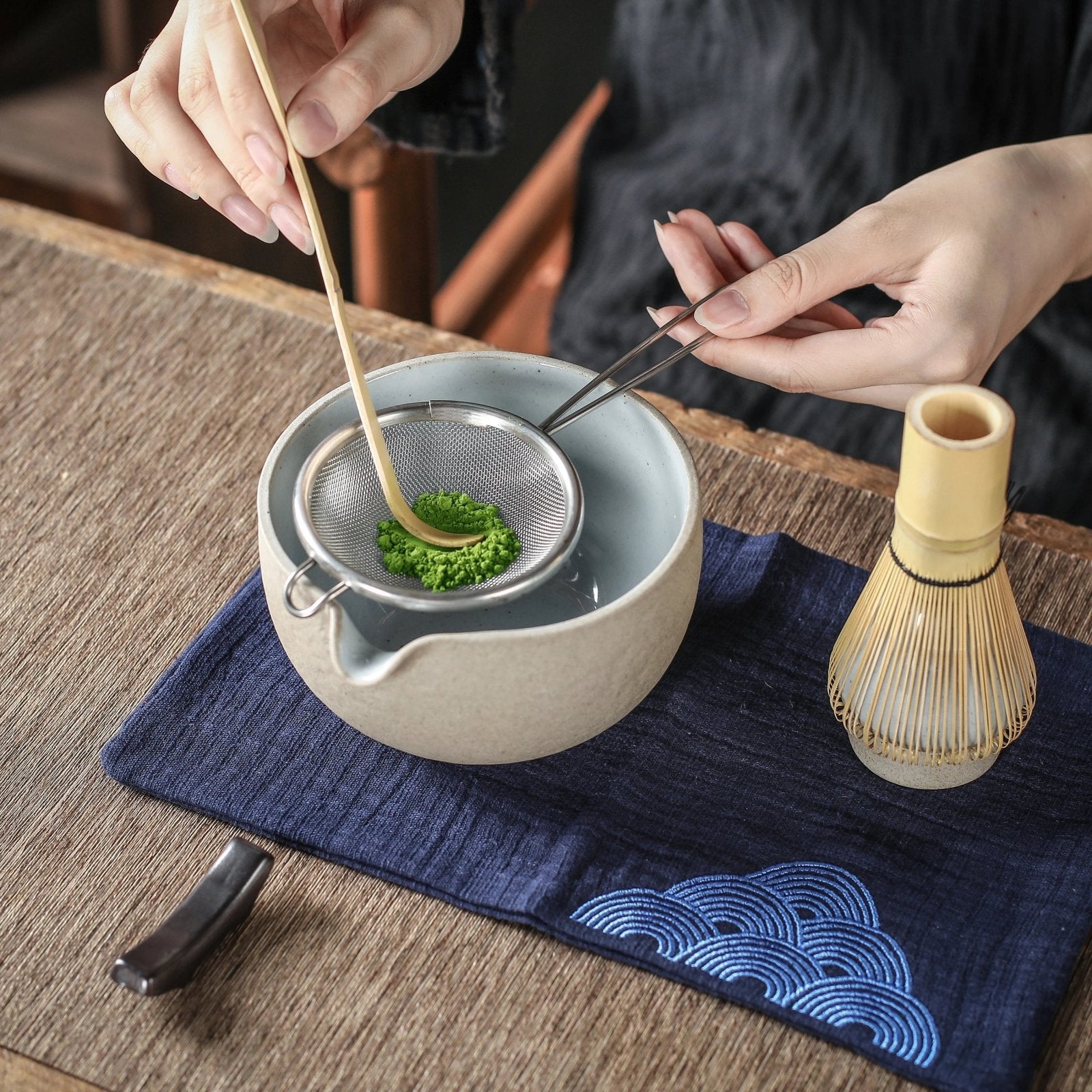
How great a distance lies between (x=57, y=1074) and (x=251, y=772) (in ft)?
0.62

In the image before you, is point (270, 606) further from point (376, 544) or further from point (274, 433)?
point (274, 433)

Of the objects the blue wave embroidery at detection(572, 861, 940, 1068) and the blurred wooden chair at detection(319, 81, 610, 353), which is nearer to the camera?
the blue wave embroidery at detection(572, 861, 940, 1068)

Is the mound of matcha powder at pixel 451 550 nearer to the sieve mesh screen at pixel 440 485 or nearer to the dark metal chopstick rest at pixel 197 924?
the sieve mesh screen at pixel 440 485

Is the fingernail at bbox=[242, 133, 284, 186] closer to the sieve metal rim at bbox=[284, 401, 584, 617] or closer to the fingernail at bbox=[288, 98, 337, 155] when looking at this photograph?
the fingernail at bbox=[288, 98, 337, 155]

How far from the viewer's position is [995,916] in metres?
0.72

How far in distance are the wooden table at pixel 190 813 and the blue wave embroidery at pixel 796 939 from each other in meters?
0.02

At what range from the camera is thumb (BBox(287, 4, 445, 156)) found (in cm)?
85

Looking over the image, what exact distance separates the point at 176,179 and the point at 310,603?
36 cm

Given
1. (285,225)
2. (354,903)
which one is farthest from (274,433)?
(354,903)

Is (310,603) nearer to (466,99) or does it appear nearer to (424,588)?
(424,588)

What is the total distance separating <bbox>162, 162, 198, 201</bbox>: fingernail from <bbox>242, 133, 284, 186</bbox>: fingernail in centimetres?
7

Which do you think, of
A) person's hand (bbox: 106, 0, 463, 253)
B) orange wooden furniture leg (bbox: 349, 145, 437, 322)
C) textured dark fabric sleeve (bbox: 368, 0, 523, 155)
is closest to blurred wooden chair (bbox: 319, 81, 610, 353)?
orange wooden furniture leg (bbox: 349, 145, 437, 322)

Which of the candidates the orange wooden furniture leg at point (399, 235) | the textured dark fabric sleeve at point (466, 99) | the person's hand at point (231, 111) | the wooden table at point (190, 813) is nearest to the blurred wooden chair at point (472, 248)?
the orange wooden furniture leg at point (399, 235)

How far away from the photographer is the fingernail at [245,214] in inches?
33.9
